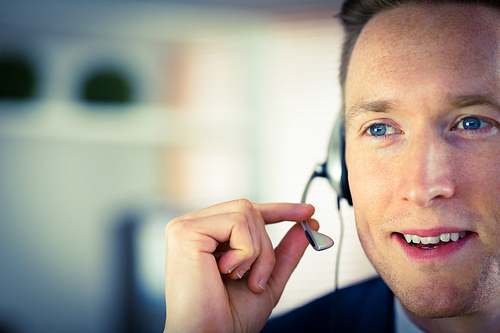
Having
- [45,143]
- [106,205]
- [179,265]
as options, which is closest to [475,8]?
[179,265]

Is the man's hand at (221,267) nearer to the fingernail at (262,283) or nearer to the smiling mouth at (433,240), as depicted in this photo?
the fingernail at (262,283)

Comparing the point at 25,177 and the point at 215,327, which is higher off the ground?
the point at 215,327

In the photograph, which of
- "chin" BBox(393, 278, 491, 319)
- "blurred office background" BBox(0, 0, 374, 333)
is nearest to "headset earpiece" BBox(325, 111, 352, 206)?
"chin" BBox(393, 278, 491, 319)

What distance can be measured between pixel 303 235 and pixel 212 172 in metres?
1.93

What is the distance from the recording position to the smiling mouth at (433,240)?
784 mm

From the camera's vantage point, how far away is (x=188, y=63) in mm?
3035

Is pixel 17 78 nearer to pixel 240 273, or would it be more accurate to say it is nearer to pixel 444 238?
pixel 240 273

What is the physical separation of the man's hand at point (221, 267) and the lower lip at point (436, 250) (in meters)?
0.28

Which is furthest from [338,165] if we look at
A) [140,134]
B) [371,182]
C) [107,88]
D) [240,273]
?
[107,88]

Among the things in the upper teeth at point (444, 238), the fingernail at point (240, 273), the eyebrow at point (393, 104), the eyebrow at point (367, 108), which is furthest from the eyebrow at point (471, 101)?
the fingernail at point (240, 273)

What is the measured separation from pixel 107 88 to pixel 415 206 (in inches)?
119

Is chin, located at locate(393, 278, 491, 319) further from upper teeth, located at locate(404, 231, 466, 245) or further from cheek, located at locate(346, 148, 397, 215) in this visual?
cheek, located at locate(346, 148, 397, 215)

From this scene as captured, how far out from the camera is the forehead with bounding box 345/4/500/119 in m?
0.78

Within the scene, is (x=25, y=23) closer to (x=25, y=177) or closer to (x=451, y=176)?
(x=25, y=177)
